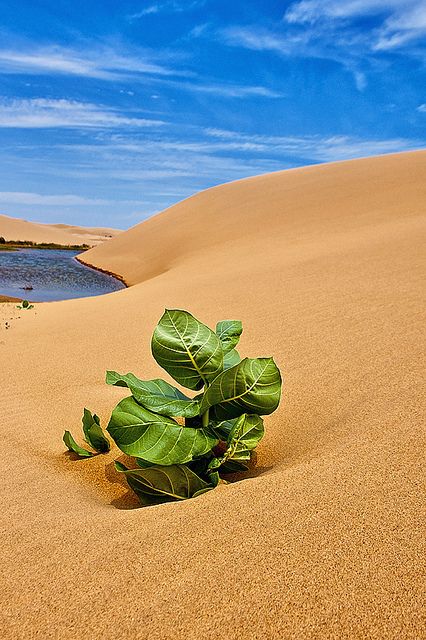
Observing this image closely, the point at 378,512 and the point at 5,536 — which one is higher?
the point at 378,512

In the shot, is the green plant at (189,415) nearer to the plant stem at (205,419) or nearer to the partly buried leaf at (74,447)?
the plant stem at (205,419)

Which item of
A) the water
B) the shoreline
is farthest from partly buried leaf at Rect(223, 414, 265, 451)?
the shoreline

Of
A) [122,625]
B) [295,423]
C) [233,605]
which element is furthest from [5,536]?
[295,423]

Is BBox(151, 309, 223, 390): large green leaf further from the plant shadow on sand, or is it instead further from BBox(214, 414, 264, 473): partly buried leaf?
the plant shadow on sand

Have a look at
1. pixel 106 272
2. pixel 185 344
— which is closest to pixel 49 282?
pixel 106 272

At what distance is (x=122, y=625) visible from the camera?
3.46 feet

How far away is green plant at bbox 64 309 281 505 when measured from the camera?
1562mm

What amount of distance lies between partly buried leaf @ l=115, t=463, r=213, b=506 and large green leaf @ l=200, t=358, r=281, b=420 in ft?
0.79

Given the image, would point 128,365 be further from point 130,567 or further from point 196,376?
point 130,567

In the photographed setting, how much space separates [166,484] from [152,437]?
0.51 feet

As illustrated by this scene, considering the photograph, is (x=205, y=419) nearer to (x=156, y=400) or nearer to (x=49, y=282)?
(x=156, y=400)

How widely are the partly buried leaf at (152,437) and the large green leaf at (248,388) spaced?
0.15 metres

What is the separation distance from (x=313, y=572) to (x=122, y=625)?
431 mm

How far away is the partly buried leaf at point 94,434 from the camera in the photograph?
2084 millimetres
